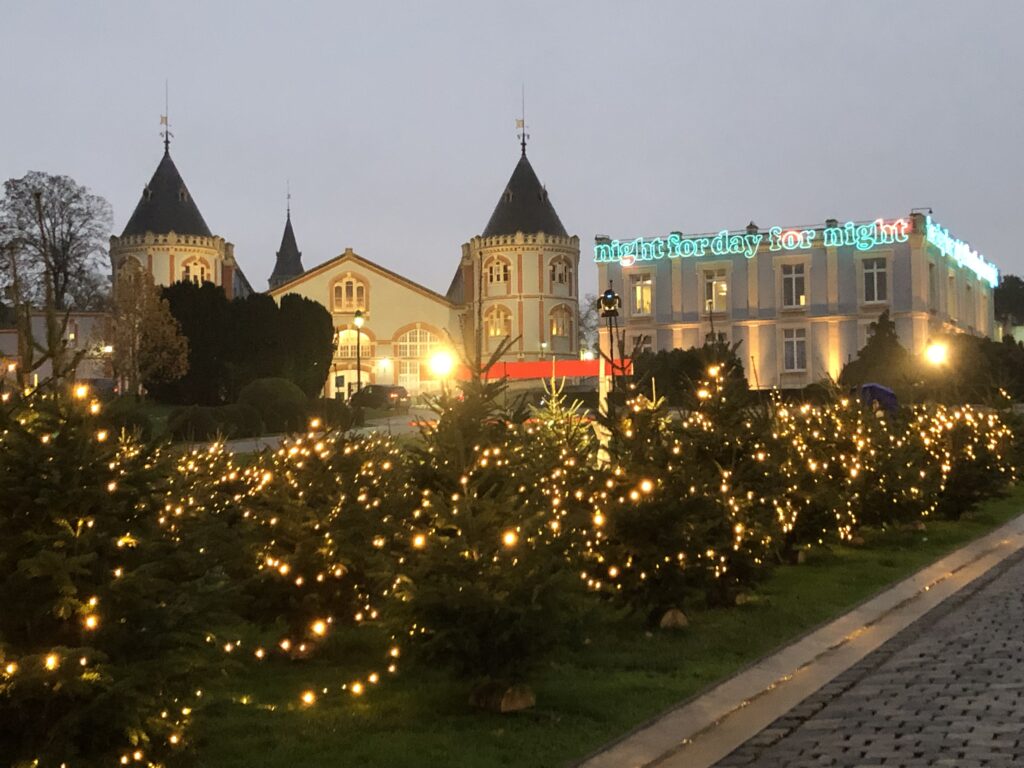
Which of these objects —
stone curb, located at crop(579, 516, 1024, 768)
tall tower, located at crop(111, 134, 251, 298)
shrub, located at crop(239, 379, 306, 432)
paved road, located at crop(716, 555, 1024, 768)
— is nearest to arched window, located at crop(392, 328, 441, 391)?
tall tower, located at crop(111, 134, 251, 298)

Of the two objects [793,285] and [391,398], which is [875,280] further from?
[391,398]

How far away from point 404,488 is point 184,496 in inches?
73.4

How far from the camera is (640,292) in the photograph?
64188 millimetres

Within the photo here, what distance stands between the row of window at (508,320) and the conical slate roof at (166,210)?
65.5ft

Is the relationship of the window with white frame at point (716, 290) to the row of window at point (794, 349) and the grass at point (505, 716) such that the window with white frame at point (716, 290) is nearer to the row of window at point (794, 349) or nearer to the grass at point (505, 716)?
the row of window at point (794, 349)

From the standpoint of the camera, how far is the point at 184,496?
1014 cm

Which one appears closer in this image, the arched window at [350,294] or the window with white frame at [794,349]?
the window with white frame at [794,349]

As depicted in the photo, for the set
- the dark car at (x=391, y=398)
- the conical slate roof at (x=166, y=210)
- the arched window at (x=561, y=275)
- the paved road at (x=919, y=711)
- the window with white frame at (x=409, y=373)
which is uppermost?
the conical slate roof at (x=166, y=210)

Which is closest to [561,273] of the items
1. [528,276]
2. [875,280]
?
[528,276]

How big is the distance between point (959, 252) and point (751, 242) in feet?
42.2

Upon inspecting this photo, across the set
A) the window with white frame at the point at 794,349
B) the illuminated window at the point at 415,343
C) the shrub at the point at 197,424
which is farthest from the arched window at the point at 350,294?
the shrub at the point at 197,424

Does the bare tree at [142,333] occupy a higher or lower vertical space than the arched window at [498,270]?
lower

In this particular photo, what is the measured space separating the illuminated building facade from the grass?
4774 cm

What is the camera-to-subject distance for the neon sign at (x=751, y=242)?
59719 millimetres
